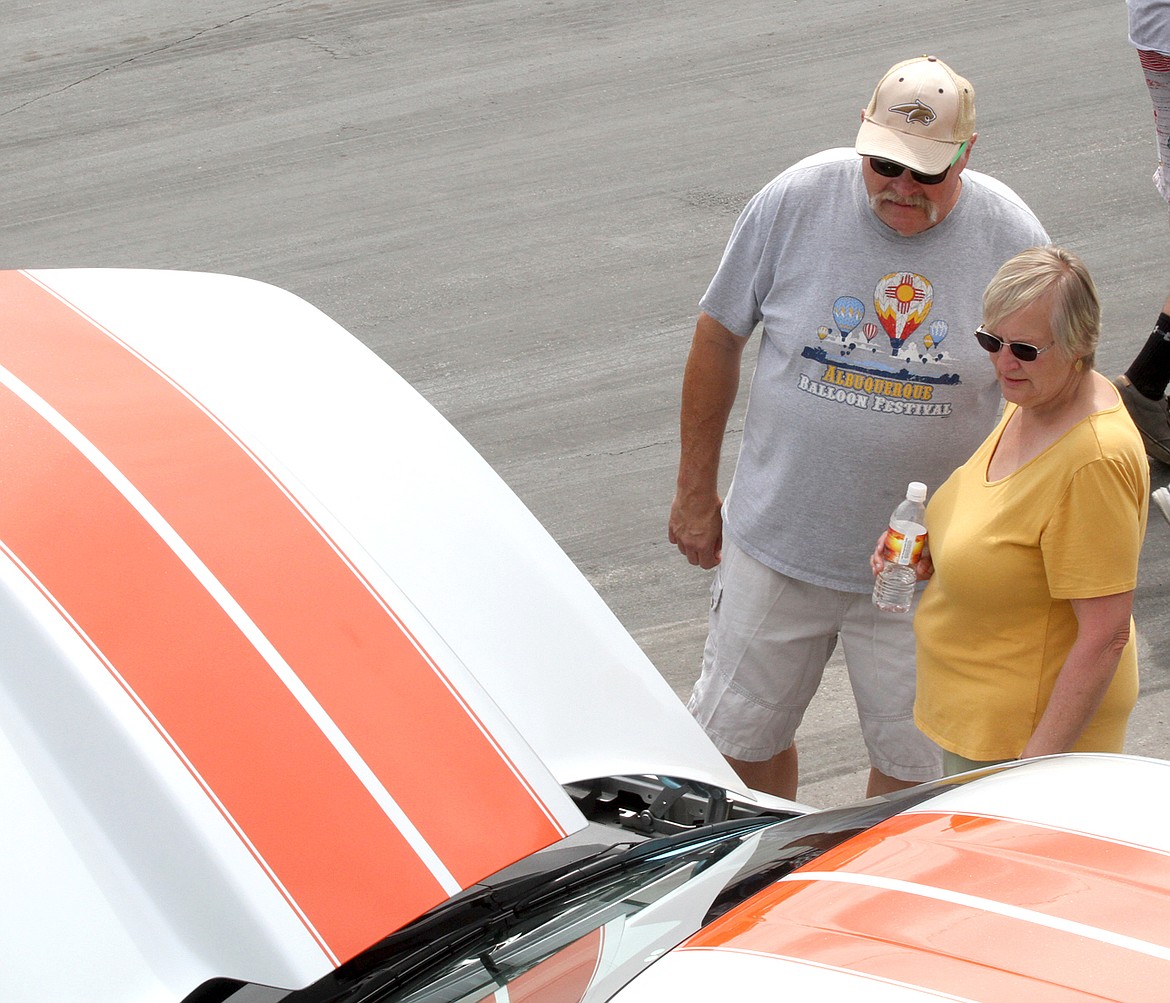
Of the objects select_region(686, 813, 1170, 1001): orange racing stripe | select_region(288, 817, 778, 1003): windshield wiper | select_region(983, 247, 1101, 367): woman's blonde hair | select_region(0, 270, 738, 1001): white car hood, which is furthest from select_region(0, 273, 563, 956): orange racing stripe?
select_region(983, 247, 1101, 367): woman's blonde hair

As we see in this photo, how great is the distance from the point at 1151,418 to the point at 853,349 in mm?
2543

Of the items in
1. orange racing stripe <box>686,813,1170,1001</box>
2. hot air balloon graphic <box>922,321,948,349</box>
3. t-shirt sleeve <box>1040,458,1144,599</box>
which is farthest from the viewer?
hot air balloon graphic <box>922,321,948,349</box>

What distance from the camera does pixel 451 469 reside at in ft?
8.05

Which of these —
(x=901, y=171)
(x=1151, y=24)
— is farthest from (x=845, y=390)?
(x=1151, y=24)

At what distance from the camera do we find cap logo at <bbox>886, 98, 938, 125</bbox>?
9.66 feet

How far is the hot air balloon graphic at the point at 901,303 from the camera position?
3008 mm

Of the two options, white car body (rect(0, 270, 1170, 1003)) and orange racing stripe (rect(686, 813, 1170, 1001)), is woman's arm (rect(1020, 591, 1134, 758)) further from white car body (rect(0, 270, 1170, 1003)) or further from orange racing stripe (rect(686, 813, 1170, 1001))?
orange racing stripe (rect(686, 813, 1170, 1001))

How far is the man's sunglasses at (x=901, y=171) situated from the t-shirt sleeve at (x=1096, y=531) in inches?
26.6

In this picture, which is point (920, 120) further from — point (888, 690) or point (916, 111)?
point (888, 690)

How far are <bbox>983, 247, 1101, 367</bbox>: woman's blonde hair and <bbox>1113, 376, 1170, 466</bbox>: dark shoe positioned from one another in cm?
263

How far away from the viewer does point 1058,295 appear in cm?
263

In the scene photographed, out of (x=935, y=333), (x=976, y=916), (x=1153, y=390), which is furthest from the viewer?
(x=1153, y=390)

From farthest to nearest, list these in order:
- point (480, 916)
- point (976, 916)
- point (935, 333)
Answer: point (935, 333), point (480, 916), point (976, 916)

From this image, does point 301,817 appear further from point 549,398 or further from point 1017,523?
point 549,398
